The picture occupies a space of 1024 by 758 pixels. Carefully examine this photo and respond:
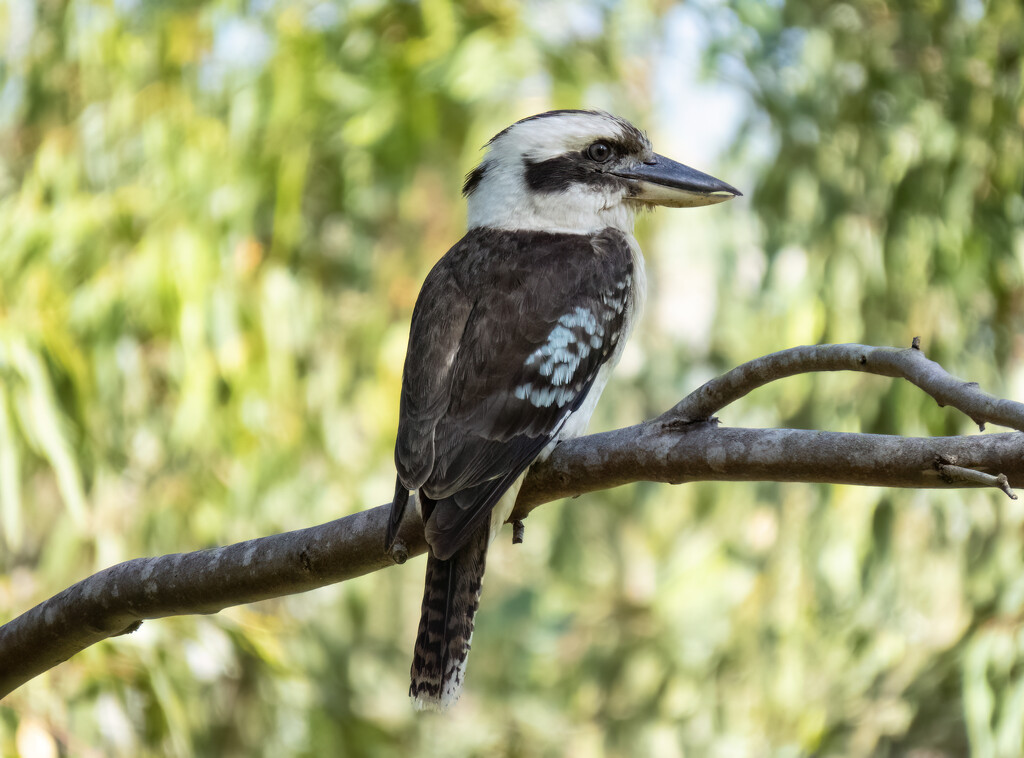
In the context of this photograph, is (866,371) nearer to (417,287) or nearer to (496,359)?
(496,359)

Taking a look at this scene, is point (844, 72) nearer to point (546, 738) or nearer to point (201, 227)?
point (201, 227)

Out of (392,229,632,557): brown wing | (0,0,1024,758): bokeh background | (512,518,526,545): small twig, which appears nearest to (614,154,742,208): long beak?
(392,229,632,557): brown wing

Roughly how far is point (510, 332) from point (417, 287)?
170 centimetres

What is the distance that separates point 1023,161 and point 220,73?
2.32 m

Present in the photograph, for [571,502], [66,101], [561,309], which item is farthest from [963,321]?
[66,101]

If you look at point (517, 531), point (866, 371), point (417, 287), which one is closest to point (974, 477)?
point (866, 371)

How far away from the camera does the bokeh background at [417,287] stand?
3084 mm

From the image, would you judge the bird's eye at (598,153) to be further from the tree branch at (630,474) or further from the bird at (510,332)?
the tree branch at (630,474)

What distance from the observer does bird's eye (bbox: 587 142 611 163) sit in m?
2.24

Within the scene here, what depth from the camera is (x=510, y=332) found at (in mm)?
1858

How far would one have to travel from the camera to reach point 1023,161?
322 cm

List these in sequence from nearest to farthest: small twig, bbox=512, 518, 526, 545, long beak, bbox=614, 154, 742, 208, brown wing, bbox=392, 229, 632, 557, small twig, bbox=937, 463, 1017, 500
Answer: small twig, bbox=937, 463, 1017, 500, brown wing, bbox=392, 229, 632, 557, small twig, bbox=512, 518, 526, 545, long beak, bbox=614, 154, 742, 208

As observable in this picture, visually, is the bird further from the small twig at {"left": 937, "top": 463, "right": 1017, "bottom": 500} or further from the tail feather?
the small twig at {"left": 937, "top": 463, "right": 1017, "bottom": 500}

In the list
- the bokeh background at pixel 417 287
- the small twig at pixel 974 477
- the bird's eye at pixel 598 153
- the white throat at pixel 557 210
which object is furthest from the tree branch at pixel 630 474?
the bokeh background at pixel 417 287
